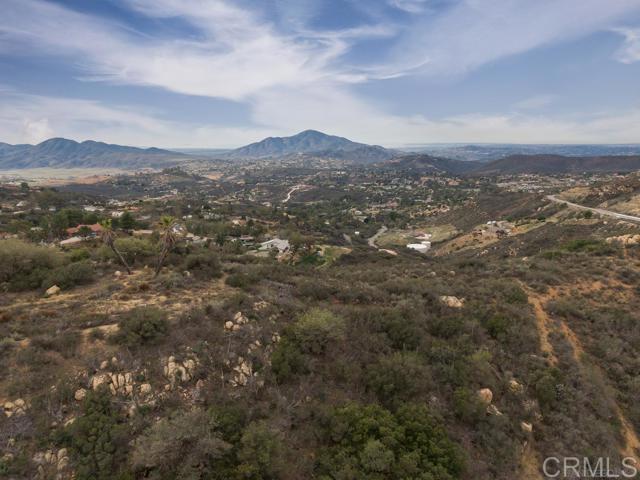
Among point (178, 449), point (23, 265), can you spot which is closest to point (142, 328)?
point (178, 449)

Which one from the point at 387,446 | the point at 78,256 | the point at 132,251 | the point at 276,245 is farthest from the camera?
the point at 276,245

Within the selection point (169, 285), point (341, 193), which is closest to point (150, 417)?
point (169, 285)

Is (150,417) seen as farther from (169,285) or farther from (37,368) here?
(169,285)

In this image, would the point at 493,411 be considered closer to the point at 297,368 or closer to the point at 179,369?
the point at 297,368

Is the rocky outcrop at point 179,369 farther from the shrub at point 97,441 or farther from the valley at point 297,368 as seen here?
the shrub at point 97,441

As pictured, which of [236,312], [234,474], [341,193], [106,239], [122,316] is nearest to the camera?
[234,474]

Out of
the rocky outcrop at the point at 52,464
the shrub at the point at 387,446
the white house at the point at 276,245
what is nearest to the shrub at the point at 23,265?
the rocky outcrop at the point at 52,464

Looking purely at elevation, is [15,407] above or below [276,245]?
above

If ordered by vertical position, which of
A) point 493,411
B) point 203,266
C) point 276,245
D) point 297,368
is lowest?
point 276,245

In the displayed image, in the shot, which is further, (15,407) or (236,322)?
(236,322)

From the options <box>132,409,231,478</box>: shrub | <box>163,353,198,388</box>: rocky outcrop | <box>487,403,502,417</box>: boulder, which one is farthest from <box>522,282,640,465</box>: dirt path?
<box>163,353,198,388</box>: rocky outcrop
